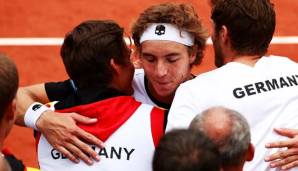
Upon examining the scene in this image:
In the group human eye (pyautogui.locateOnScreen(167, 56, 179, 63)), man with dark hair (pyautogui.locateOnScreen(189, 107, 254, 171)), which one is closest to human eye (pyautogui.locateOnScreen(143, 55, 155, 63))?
human eye (pyautogui.locateOnScreen(167, 56, 179, 63))

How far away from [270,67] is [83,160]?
3.89 ft

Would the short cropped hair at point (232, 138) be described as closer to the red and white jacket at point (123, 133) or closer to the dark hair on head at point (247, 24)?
the red and white jacket at point (123, 133)

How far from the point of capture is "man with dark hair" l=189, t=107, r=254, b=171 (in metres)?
3.45

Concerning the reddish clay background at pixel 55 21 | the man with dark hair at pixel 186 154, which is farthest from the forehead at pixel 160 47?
the reddish clay background at pixel 55 21

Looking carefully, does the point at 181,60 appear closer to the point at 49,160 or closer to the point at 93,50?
the point at 93,50

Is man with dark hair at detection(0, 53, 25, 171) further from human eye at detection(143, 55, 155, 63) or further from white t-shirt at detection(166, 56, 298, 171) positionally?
human eye at detection(143, 55, 155, 63)

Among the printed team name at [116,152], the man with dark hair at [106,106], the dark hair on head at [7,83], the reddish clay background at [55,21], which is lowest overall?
the reddish clay background at [55,21]

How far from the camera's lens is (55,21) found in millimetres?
10742

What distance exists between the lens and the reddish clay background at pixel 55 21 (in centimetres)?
977

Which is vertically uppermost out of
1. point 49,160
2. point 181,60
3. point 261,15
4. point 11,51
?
point 261,15

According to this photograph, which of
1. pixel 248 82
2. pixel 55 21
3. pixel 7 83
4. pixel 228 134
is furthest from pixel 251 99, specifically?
pixel 55 21

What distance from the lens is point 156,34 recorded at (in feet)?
15.9

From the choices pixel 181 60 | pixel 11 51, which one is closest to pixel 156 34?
pixel 181 60

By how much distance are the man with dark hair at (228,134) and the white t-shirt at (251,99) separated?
0.45 meters
